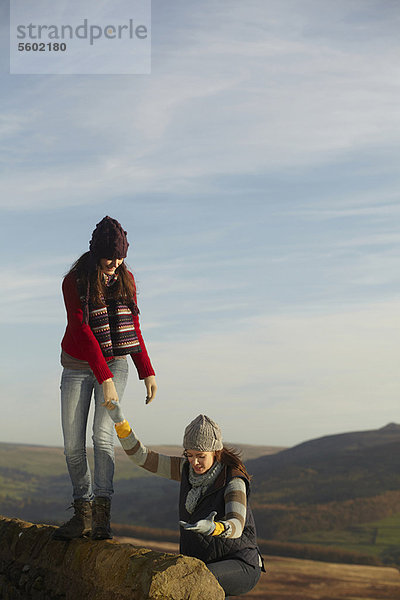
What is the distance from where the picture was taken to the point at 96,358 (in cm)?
635

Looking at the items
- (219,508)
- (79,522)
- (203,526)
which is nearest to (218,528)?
(203,526)

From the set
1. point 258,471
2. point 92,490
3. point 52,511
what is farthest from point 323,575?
point 92,490

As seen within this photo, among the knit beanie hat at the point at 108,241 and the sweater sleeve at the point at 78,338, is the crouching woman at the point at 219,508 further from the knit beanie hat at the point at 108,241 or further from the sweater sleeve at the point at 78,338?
the knit beanie hat at the point at 108,241

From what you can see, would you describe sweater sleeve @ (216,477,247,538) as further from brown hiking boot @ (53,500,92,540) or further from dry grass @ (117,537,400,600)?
dry grass @ (117,537,400,600)

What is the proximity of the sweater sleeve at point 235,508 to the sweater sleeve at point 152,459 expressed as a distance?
30.6 inches

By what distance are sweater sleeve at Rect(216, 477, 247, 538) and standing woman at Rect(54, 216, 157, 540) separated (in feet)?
4.53

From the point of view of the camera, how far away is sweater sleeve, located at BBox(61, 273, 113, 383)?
6344 millimetres

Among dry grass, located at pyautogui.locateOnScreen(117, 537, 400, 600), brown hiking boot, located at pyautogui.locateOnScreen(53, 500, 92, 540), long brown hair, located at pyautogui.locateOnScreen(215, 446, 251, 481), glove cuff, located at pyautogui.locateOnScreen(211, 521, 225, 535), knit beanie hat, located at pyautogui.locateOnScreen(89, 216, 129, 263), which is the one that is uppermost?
knit beanie hat, located at pyautogui.locateOnScreen(89, 216, 129, 263)

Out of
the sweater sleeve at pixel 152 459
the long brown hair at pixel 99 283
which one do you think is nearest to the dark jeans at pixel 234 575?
the sweater sleeve at pixel 152 459

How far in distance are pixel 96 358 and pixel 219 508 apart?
5.38 feet

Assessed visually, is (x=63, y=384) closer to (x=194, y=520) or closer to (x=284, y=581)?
(x=194, y=520)

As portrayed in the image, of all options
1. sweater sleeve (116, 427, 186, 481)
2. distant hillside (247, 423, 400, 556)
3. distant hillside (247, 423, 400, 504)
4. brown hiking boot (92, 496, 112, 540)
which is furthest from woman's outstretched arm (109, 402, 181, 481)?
distant hillside (247, 423, 400, 504)

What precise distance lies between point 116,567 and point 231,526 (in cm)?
117

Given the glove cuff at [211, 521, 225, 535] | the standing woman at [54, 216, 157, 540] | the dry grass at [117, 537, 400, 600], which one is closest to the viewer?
the glove cuff at [211, 521, 225, 535]
